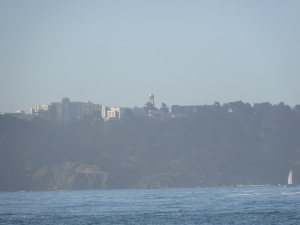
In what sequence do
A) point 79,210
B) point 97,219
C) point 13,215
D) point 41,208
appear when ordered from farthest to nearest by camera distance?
point 41,208, point 79,210, point 13,215, point 97,219

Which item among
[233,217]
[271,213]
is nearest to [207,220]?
[233,217]

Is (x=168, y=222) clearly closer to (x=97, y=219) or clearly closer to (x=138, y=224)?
(x=138, y=224)

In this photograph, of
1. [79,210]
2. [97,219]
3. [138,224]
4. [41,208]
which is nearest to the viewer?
[138,224]

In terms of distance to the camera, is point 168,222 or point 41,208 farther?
point 41,208

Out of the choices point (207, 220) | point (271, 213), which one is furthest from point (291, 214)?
point (207, 220)

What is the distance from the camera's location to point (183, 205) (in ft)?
439

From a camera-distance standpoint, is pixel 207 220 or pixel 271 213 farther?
pixel 271 213

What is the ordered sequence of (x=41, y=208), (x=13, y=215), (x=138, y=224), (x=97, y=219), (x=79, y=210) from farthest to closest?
(x=41, y=208) → (x=79, y=210) → (x=13, y=215) → (x=97, y=219) → (x=138, y=224)

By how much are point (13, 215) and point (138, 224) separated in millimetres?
25900

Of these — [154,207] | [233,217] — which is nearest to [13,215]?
[154,207]

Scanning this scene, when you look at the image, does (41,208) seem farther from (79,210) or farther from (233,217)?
(233,217)

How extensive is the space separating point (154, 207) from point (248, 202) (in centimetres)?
1661

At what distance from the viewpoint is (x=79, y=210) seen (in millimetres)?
126625

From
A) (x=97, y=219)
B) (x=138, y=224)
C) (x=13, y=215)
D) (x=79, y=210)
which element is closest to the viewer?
(x=138, y=224)
